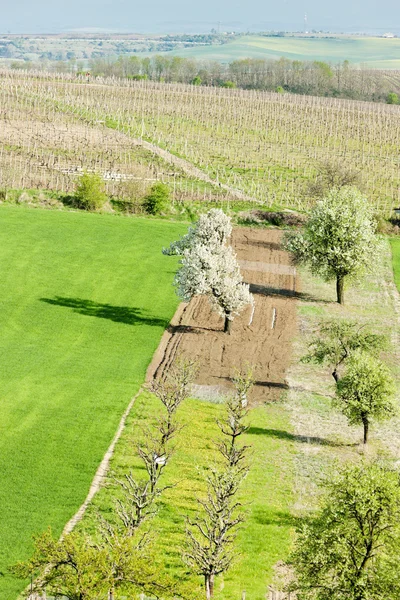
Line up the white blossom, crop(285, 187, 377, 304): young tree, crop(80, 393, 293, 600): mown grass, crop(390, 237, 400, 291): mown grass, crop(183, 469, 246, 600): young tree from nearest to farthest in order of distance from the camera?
crop(183, 469, 246, 600): young tree, crop(80, 393, 293, 600): mown grass, the white blossom, crop(285, 187, 377, 304): young tree, crop(390, 237, 400, 291): mown grass

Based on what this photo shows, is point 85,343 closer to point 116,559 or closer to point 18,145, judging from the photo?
point 116,559

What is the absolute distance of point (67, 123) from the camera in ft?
463

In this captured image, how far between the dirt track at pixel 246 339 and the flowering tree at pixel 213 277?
2.37 meters

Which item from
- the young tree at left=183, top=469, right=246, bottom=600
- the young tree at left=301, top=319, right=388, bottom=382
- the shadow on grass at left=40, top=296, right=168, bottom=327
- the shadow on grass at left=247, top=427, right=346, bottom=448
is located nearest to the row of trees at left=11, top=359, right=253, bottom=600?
the young tree at left=183, top=469, right=246, bottom=600

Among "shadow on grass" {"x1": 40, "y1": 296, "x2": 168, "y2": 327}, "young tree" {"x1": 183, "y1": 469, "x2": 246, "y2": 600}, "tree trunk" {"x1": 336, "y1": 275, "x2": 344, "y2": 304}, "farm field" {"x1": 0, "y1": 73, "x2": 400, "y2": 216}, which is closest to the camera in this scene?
"young tree" {"x1": 183, "y1": 469, "x2": 246, "y2": 600}

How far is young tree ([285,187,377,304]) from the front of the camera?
7094cm

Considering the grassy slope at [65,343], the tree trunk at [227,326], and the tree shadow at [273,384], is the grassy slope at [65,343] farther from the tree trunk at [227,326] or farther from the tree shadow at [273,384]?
the tree shadow at [273,384]

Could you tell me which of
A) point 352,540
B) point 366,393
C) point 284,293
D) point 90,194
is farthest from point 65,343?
point 90,194

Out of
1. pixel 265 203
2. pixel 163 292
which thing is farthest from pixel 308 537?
pixel 265 203

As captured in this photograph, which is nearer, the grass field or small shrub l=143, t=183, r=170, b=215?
the grass field

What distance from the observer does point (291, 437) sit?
49.8 meters

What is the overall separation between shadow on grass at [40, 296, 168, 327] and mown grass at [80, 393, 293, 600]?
12.9 metres

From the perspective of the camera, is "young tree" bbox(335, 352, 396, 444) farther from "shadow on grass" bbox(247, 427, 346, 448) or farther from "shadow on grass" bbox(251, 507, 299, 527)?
"shadow on grass" bbox(251, 507, 299, 527)

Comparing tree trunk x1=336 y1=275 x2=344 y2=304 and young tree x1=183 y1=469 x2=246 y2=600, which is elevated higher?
young tree x1=183 y1=469 x2=246 y2=600
